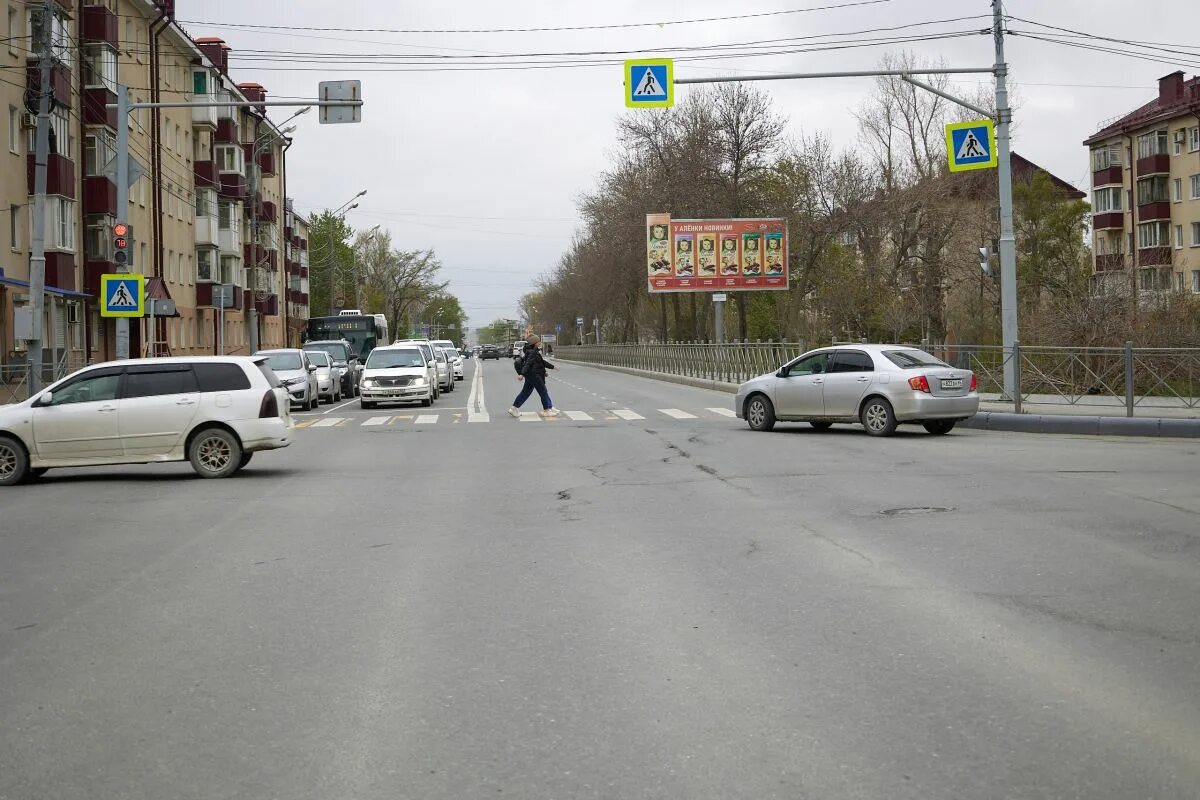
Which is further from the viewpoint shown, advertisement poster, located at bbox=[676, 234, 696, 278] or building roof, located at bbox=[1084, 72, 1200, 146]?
building roof, located at bbox=[1084, 72, 1200, 146]

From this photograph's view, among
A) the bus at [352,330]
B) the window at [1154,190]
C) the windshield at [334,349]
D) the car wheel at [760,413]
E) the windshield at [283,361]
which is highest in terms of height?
the window at [1154,190]

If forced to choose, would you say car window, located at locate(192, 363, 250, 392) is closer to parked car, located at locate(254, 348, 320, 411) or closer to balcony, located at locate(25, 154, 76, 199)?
parked car, located at locate(254, 348, 320, 411)

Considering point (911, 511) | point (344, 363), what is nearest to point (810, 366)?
point (911, 511)

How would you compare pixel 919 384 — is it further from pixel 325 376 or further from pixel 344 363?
pixel 344 363

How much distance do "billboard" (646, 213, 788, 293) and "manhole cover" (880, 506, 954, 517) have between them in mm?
42269

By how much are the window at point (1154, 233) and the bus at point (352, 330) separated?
4011 centimetres

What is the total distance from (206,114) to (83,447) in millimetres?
50231

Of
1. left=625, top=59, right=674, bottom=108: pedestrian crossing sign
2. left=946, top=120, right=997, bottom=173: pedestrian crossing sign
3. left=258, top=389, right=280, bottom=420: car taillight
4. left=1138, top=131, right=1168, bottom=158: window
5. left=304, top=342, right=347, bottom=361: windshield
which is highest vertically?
left=1138, top=131, right=1168, bottom=158: window

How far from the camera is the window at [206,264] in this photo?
6456cm

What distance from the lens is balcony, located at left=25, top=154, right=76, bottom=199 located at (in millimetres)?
40253

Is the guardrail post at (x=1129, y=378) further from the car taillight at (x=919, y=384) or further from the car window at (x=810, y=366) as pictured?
the car window at (x=810, y=366)

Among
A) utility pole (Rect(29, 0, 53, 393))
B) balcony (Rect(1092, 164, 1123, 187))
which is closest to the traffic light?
utility pole (Rect(29, 0, 53, 393))

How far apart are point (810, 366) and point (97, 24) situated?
3261cm

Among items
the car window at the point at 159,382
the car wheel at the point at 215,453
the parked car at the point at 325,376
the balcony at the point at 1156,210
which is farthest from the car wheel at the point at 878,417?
the balcony at the point at 1156,210
